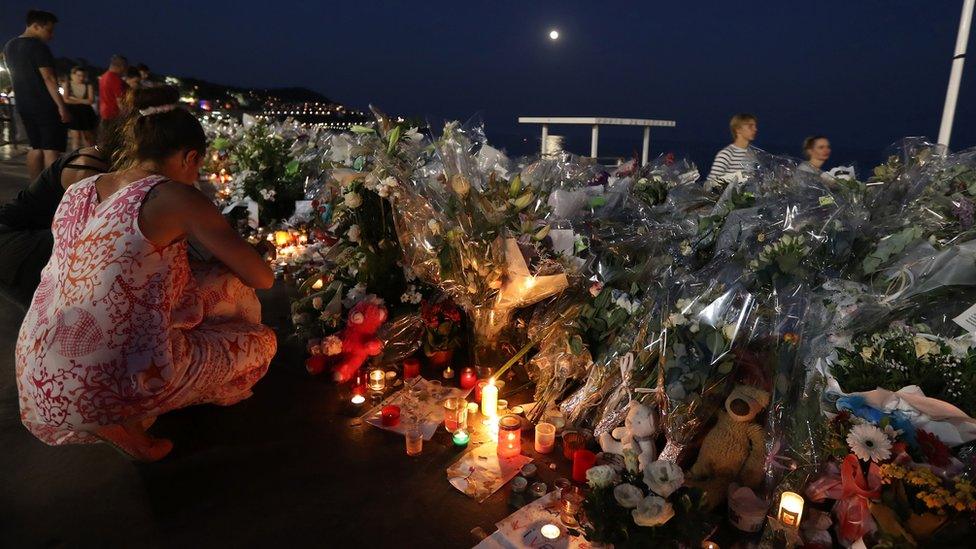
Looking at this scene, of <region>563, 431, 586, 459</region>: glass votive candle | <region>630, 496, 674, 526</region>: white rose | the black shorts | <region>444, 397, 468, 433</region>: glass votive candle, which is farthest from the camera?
the black shorts

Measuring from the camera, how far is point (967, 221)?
2186mm

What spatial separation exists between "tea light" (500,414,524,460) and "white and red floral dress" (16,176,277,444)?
1.29 meters

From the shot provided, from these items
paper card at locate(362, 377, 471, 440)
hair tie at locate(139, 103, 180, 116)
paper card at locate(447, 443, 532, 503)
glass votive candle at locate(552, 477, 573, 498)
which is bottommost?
paper card at locate(362, 377, 471, 440)

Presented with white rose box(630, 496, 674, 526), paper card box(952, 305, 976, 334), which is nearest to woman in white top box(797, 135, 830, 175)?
paper card box(952, 305, 976, 334)

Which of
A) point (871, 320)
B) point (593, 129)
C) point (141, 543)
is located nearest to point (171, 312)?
point (141, 543)

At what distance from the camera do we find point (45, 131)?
5367mm

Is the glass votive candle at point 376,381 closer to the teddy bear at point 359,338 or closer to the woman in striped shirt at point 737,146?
the teddy bear at point 359,338

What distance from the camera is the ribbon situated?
1.72 meters

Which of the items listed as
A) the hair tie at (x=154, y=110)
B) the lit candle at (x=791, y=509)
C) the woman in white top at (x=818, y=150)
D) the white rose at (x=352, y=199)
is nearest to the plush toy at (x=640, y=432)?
the lit candle at (x=791, y=509)

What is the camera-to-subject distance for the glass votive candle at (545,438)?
2500mm

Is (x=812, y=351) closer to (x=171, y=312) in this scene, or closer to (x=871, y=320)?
(x=871, y=320)

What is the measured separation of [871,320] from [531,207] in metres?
1.42

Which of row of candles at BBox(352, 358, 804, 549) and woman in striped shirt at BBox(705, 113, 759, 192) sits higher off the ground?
woman in striped shirt at BBox(705, 113, 759, 192)

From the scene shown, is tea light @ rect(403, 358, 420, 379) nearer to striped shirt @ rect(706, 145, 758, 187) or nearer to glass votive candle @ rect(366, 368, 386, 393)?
glass votive candle @ rect(366, 368, 386, 393)
